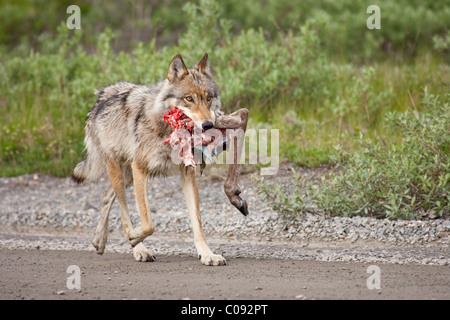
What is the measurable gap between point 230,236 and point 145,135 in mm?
1959

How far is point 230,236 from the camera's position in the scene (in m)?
7.78

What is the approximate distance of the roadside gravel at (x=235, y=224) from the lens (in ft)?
21.5

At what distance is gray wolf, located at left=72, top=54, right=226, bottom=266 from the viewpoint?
6.11 m

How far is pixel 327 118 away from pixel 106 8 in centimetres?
1307

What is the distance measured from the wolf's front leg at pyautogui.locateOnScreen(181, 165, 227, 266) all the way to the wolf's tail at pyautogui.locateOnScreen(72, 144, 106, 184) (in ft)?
4.59

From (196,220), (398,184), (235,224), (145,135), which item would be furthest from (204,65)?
(398,184)

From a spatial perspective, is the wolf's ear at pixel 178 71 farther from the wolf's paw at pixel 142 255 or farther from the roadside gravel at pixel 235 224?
the roadside gravel at pixel 235 224

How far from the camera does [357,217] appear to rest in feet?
24.1

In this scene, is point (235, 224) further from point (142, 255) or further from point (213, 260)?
point (213, 260)

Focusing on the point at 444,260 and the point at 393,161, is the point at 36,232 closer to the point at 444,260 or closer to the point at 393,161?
the point at 393,161

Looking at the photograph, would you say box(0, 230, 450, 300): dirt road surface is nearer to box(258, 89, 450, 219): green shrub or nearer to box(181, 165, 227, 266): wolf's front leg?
box(181, 165, 227, 266): wolf's front leg

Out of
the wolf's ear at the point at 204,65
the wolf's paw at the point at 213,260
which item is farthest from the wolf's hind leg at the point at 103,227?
the wolf's ear at the point at 204,65
